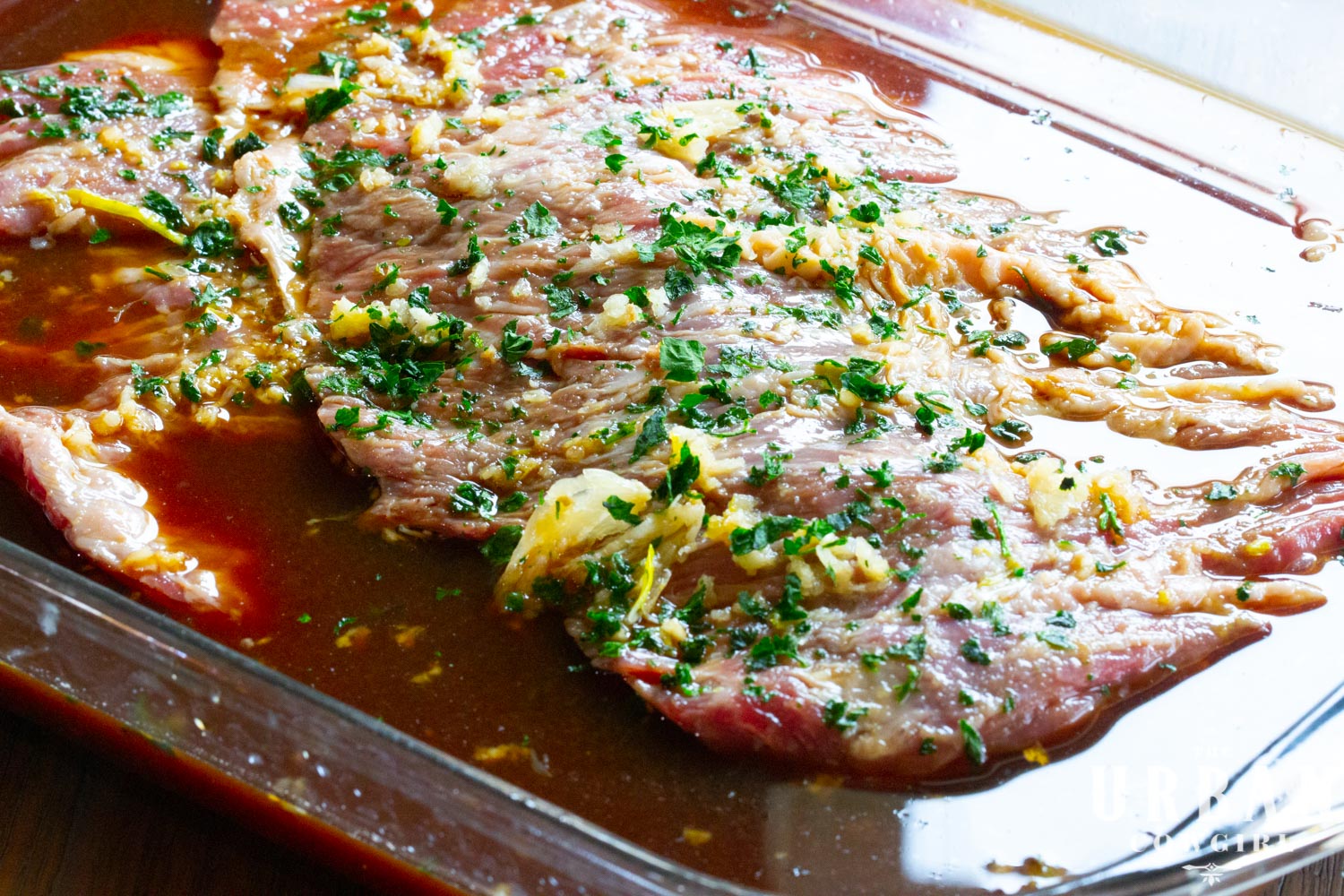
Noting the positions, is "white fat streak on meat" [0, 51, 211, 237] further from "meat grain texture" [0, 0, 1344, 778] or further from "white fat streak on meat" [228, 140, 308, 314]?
"white fat streak on meat" [228, 140, 308, 314]

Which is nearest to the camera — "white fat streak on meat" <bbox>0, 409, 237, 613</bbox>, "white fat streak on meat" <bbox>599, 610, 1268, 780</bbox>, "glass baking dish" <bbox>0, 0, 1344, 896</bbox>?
"glass baking dish" <bbox>0, 0, 1344, 896</bbox>

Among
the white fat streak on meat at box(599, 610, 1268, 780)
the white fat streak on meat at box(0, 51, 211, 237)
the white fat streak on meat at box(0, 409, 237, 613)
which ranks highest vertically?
the white fat streak on meat at box(599, 610, 1268, 780)

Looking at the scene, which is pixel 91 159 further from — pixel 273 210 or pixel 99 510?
pixel 99 510

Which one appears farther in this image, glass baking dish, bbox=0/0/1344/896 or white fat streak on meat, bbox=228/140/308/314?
white fat streak on meat, bbox=228/140/308/314

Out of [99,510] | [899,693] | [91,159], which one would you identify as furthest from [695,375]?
[91,159]

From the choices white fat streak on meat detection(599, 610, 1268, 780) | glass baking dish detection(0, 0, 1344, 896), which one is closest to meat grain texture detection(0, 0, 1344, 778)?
white fat streak on meat detection(599, 610, 1268, 780)

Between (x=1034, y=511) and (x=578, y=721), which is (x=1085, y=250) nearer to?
(x=1034, y=511)

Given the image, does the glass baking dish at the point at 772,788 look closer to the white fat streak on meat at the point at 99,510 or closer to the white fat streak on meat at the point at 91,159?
the white fat streak on meat at the point at 99,510
